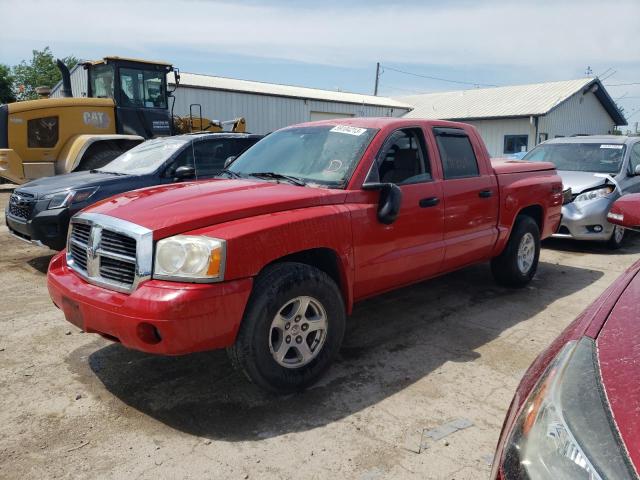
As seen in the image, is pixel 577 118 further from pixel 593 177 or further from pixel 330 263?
pixel 330 263

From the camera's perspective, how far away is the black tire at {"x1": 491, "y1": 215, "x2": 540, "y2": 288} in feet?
18.4

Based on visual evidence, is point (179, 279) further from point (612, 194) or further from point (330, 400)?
point (612, 194)

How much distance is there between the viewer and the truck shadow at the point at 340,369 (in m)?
3.19

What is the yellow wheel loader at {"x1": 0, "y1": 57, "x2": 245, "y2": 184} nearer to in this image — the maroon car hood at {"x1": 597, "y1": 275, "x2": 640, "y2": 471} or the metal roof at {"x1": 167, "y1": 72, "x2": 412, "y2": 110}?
the metal roof at {"x1": 167, "y1": 72, "x2": 412, "y2": 110}

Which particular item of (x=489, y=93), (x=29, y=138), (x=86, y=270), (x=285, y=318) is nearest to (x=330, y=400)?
(x=285, y=318)

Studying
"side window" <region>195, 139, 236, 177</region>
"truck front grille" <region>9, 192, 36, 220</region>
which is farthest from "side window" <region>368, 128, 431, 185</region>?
"truck front grille" <region>9, 192, 36, 220</region>

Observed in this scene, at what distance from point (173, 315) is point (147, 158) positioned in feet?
15.5

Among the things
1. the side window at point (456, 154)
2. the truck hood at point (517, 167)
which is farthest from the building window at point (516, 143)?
the side window at point (456, 154)

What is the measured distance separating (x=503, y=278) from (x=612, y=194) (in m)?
3.31

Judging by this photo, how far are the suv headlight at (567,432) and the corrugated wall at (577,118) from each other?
86.1 feet

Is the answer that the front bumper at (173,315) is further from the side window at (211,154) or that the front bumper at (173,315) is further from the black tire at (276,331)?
the side window at (211,154)

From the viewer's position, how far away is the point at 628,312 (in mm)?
1907

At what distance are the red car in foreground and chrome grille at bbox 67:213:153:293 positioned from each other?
6.95 ft

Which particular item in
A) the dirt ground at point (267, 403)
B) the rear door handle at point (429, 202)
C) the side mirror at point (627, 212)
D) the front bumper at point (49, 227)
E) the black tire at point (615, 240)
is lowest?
the dirt ground at point (267, 403)
